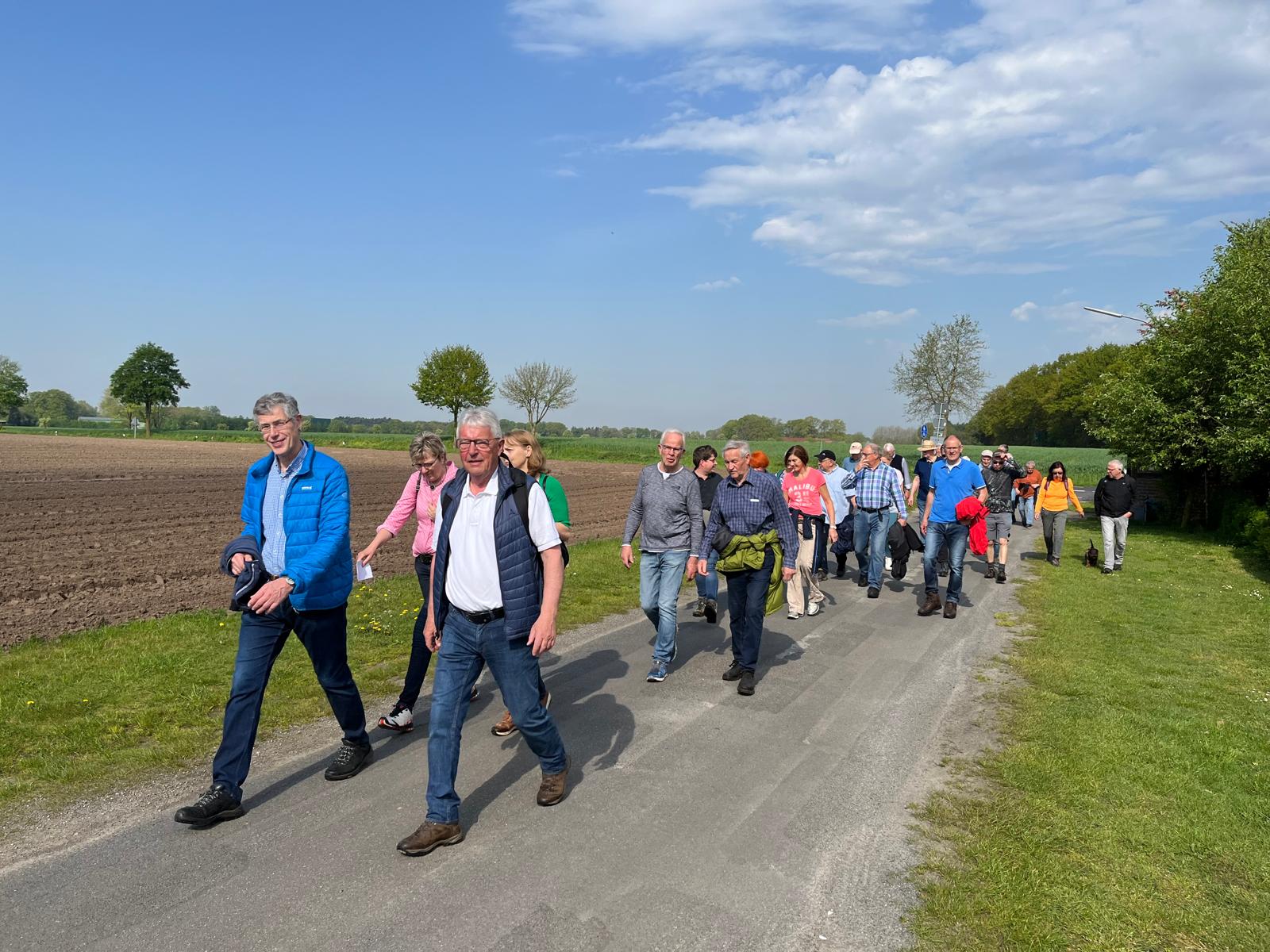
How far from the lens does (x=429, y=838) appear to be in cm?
369

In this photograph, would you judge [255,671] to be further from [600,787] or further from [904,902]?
[904,902]

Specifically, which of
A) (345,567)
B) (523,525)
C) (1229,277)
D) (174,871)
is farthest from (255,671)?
(1229,277)

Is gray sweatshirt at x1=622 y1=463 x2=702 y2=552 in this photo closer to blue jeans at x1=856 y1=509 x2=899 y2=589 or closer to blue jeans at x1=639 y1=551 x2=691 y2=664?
blue jeans at x1=639 y1=551 x2=691 y2=664

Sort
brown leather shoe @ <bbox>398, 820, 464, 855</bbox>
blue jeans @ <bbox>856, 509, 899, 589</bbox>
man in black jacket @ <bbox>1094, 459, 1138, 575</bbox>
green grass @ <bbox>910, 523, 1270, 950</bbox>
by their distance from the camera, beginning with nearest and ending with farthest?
green grass @ <bbox>910, 523, 1270, 950</bbox> < brown leather shoe @ <bbox>398, 820, 464, 855</bbox> < blue jeans @ <bbox>856, 509, 899, 589</bbox> < man in black jacket @ <bbox>1094, 459, 1138, 575</bbox>

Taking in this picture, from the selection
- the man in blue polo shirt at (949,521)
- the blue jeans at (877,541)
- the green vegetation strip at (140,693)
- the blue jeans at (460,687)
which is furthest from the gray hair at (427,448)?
the blue jeans at (877,541)

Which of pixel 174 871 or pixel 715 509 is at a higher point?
pixel 715 509

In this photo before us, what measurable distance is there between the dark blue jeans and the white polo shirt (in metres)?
0.90

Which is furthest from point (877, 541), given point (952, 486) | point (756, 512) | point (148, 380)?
point (148, 380)

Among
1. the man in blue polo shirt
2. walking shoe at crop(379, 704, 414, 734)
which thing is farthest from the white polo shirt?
the man in blue polo shirt

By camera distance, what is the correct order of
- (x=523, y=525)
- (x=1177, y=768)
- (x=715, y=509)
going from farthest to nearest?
(x=715, y=509), (x=1177, y=768), (x=523, y=525)

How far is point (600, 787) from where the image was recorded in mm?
4438

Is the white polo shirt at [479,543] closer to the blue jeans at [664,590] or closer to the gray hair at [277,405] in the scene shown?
the gray hair at [277,405]

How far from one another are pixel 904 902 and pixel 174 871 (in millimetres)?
3138

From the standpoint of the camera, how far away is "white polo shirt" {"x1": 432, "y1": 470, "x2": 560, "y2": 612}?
387 centimetres
